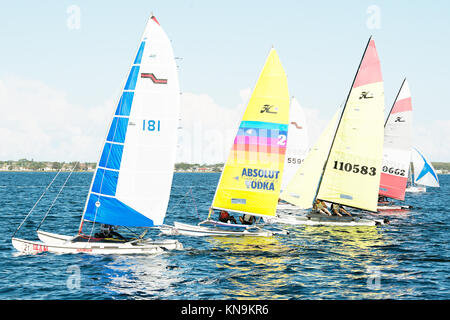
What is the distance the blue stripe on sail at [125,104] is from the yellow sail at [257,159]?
28.4 feet

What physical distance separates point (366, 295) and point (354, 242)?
11531 millimetres

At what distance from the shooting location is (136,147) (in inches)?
856

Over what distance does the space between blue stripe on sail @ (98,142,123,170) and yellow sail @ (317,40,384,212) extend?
1831 centimetres

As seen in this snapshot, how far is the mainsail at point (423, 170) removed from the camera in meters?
88.5

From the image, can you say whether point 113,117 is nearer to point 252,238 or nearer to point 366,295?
point 252,238

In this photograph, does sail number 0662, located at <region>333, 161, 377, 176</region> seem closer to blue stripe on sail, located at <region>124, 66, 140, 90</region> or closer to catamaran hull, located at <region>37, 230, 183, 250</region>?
catamaran hull, located at <region>37, 230, 183, 250</region>

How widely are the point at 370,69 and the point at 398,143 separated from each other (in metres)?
16.0

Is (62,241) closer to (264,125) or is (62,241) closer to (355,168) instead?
(264,125)

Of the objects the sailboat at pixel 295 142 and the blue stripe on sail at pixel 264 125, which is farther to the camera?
the sailboat at pixel 295 142

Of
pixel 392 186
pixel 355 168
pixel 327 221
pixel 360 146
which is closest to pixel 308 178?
pixel 355 168

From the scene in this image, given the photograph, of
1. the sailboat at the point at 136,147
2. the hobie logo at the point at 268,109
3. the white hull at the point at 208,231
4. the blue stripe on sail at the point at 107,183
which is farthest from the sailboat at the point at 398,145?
the blue stripe on sail at the point at 107,183

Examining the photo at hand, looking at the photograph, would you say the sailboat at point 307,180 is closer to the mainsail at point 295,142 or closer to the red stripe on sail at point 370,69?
the red stripe on sail at point 370,69
